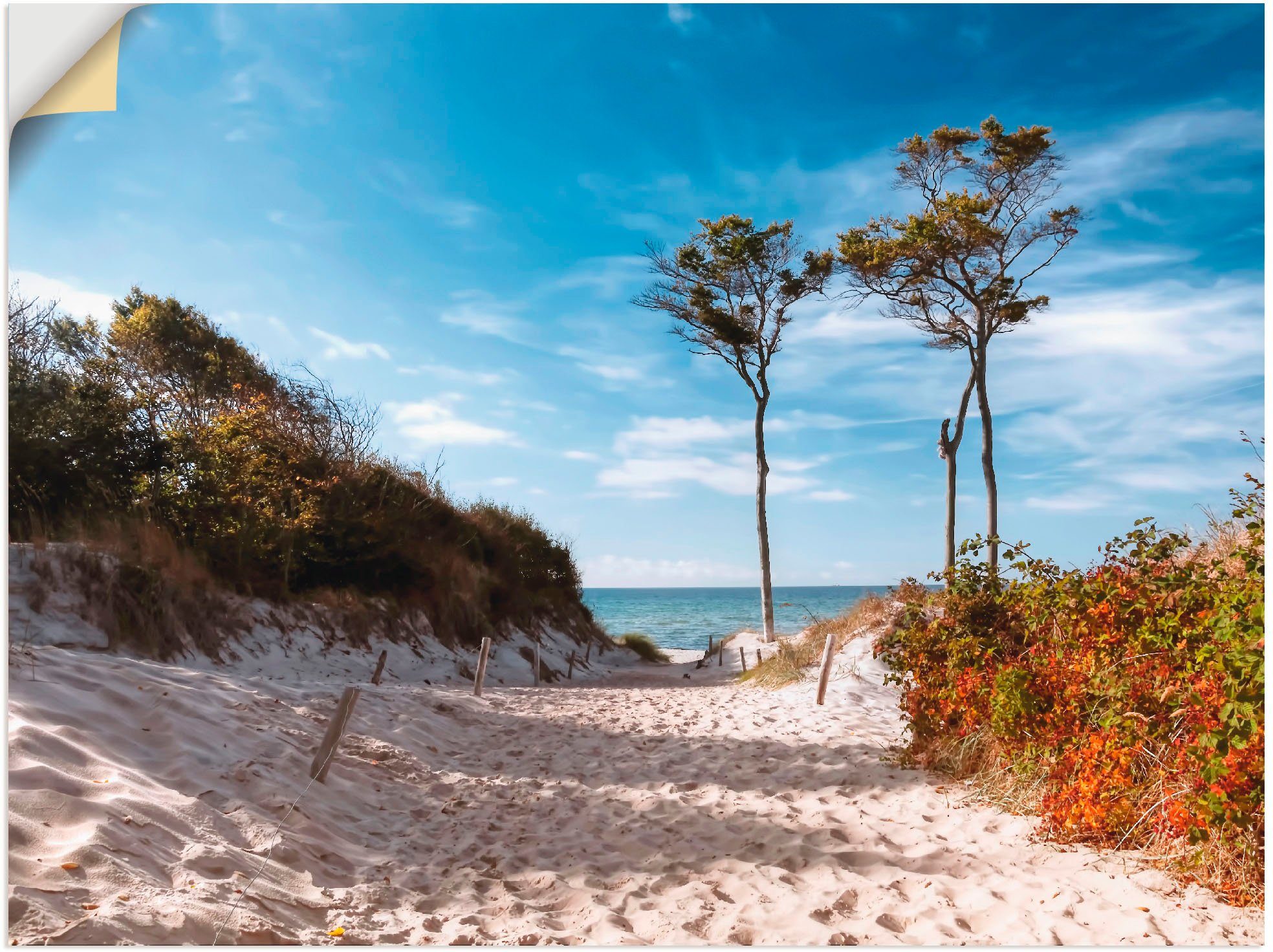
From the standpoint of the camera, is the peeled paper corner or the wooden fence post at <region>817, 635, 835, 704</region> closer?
the peeled paper corner

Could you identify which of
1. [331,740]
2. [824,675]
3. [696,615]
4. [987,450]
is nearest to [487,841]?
[331,740]

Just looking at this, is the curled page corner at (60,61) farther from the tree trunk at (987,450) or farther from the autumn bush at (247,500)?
the tree trunk at (987,450)

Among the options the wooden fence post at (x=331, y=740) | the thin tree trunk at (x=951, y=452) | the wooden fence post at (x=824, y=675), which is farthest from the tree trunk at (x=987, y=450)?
the wooden fence post at (x=331, y=740)

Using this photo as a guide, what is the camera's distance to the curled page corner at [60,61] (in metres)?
2.50

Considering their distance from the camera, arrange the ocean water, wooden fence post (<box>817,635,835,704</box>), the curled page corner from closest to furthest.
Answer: the curled page corner < wooden fence post (<box>817,635,835,704</box>) < the ocean water

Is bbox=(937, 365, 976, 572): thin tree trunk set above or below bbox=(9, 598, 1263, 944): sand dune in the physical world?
above

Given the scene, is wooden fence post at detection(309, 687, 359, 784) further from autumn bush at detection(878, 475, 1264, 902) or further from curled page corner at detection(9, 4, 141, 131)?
autumn bush at detection(878, 475, 1264, 902)

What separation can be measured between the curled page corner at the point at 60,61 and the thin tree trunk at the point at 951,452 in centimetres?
1904

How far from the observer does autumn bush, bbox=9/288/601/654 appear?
427 inches

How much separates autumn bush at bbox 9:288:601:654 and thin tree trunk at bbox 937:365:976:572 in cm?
1071

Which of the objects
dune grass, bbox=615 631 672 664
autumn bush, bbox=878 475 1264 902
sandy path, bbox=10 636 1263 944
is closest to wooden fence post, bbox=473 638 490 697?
sandy path, bbox=10 636 1263 944

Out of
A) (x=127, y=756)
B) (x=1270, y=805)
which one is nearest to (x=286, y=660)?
(x=127, y=756)

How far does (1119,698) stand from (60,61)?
6.02 m

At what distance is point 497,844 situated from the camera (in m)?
5.00
